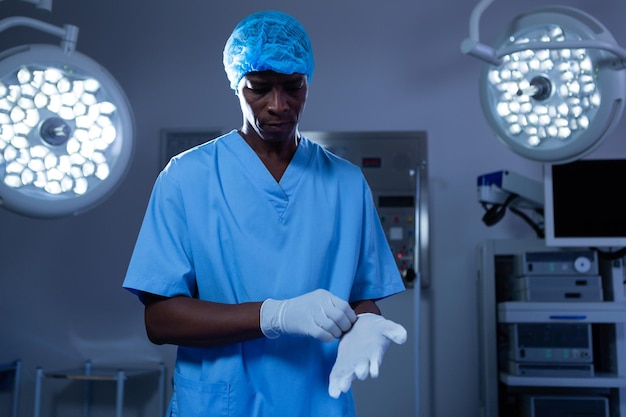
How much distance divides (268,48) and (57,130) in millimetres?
588

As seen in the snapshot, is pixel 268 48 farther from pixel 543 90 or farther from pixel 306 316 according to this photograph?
pixel 543 90

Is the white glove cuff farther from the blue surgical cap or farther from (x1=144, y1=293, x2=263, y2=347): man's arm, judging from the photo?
the blue surgical cap

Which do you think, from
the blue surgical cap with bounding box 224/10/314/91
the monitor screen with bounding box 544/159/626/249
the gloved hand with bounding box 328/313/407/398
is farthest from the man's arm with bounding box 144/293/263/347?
the monitor screen with bounding box 544/159/626/249

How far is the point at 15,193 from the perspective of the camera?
1479 millimetres

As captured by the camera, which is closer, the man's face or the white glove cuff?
the white glove cuff

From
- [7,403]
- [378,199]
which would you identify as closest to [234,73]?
[378,199]

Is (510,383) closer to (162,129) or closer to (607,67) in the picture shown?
(607,67)

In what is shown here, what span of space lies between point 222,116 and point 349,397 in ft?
7.31

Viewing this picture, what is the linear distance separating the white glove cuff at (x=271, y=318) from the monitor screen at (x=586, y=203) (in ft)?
5.59

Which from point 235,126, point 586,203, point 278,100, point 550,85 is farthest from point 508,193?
point 278,100

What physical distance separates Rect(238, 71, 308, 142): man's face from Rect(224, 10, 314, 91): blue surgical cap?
2 cm

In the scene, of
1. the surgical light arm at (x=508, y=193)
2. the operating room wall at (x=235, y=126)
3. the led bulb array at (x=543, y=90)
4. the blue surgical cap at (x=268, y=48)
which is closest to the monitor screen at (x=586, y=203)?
the surgical light arm at (x=508, y=193)

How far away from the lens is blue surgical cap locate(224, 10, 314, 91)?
121cm

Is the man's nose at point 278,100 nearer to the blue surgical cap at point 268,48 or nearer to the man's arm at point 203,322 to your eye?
the blue surgical cap at point 268,48
